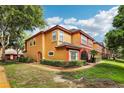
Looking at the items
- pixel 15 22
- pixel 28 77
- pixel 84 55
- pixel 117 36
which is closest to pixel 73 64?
pixel 84 55

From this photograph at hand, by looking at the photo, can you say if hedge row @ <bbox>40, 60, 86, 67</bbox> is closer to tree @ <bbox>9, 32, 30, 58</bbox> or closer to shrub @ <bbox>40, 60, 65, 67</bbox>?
shrub @ <bbox>40, 60, 65, 67</bbox>

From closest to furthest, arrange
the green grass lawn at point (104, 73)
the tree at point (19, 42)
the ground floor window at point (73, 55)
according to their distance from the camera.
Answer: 1. the green grass lawn at point (104, 73)
2. the ground floor window at point (73, 55)
3. the tree at point (19, 42)

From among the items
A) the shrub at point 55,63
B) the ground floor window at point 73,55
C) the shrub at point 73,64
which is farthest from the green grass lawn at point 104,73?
the ground floor window at point 73,55

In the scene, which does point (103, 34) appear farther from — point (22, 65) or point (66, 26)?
point (22, 65)

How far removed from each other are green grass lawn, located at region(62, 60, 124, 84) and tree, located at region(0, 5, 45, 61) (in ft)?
7.98

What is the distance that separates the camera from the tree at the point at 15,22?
7.89 m

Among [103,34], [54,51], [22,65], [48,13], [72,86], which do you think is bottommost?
[72,86]

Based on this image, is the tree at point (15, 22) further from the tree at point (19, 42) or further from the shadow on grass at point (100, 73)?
the shadow on grass at point (100, 73)

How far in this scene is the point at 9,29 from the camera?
27.1 feet

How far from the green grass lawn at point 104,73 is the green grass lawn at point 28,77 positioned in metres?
0.50

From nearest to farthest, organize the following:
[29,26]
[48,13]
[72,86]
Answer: [72,86] < [48,13] < [29,26]

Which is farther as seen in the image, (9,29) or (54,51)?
(9,29)

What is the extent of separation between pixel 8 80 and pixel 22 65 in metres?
0.64
